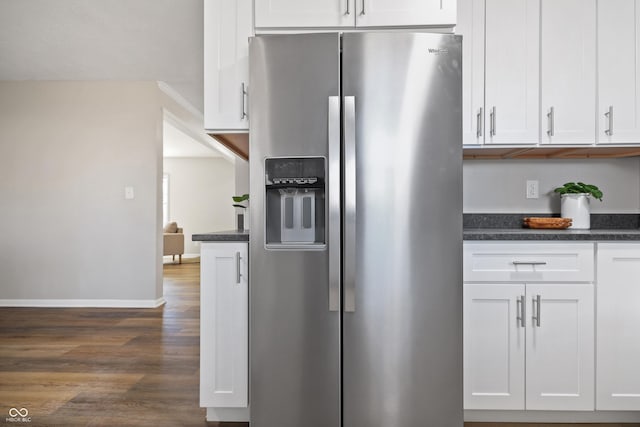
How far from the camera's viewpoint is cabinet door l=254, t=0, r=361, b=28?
6.48 feet

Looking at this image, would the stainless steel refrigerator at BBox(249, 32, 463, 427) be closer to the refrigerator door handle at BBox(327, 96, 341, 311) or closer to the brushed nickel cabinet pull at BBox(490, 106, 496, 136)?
the refrigerator door handle at BBox(327, 96, 341, 311)

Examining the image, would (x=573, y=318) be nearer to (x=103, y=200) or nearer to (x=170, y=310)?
(x=170, y=310)

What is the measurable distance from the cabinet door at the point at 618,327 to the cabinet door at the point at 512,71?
2.25ft

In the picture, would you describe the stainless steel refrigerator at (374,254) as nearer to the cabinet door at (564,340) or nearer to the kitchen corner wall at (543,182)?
the cabinet door at (564,340)

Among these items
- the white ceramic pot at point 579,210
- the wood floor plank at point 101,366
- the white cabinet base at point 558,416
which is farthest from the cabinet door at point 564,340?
the wood floor plank at point 101,366

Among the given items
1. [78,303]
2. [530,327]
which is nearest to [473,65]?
[530,327]

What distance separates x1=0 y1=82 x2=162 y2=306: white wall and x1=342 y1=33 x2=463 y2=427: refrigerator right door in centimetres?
347

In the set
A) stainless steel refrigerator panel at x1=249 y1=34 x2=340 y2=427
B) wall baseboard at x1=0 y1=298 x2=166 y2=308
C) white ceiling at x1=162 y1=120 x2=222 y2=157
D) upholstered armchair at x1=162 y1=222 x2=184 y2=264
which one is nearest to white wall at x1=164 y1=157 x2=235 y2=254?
white ceiling at x1=162 y1=120 x2=222 y2=157

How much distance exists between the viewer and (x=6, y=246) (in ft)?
15.0

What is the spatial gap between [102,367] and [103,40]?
104 inches

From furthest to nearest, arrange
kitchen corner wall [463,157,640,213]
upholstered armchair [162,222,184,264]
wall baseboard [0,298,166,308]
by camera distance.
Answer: upholstered armchair [162,222,184,264], wall baseboard [0,298,166,308], kitchen corner wall [463,157,640,213]

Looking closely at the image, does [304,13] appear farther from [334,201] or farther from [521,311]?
[521,311]

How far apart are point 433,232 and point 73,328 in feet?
11.2

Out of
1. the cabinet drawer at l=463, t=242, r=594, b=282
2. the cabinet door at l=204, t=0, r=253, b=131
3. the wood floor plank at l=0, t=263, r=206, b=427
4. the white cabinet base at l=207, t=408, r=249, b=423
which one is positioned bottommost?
the wood floor plank at l=0, t=263, r=206, b=427
